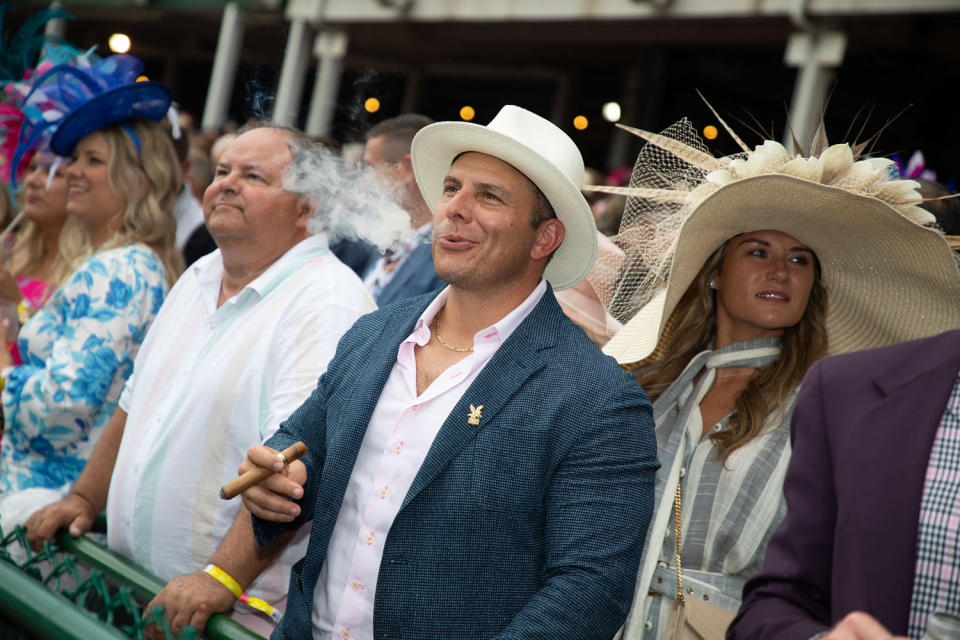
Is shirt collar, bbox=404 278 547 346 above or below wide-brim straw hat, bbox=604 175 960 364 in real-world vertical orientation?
below

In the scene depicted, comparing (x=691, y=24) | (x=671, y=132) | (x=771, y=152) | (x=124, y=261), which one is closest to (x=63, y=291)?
(x=124, y=261)

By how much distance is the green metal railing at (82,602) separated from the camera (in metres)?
2.15

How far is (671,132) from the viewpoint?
10.8 ft

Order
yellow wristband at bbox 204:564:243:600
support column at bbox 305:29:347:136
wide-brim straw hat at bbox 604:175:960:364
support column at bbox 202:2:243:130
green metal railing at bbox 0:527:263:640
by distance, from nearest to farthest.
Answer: green metal railing at bbox 0:527:263:640 < yellow wristband at bbox 204:564:243:600 < wide-brim straw hat at bbox 604:175:960:364 < support column at bbox 305:29:347:136 < support column at bbox 202:2:243:130

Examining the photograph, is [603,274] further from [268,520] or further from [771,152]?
[268,520]

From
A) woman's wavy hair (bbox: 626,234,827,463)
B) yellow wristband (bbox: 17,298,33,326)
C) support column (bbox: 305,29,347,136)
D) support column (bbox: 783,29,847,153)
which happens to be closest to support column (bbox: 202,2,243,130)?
support column (bbox: 305,29,347,136)

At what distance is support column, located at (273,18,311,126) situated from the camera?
50.5ft

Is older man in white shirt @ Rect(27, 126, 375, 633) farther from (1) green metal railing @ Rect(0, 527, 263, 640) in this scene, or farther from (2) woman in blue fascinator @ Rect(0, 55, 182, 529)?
(1) green metal railing @ Rect(0, 527, 263, 640)

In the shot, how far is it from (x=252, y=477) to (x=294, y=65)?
552 inches

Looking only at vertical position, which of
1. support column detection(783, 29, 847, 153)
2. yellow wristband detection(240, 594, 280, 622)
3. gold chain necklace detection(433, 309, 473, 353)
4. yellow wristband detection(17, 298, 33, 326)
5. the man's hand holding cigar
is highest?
support column detection(783, 29, 847, 153)

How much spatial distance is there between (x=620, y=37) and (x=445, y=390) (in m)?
11.9

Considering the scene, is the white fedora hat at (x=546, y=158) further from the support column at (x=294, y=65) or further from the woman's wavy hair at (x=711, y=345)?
the support column at (x=294, y=65)

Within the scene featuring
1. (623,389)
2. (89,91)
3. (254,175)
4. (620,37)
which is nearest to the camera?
(623,389)

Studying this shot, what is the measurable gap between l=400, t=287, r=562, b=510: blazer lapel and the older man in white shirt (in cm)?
85
